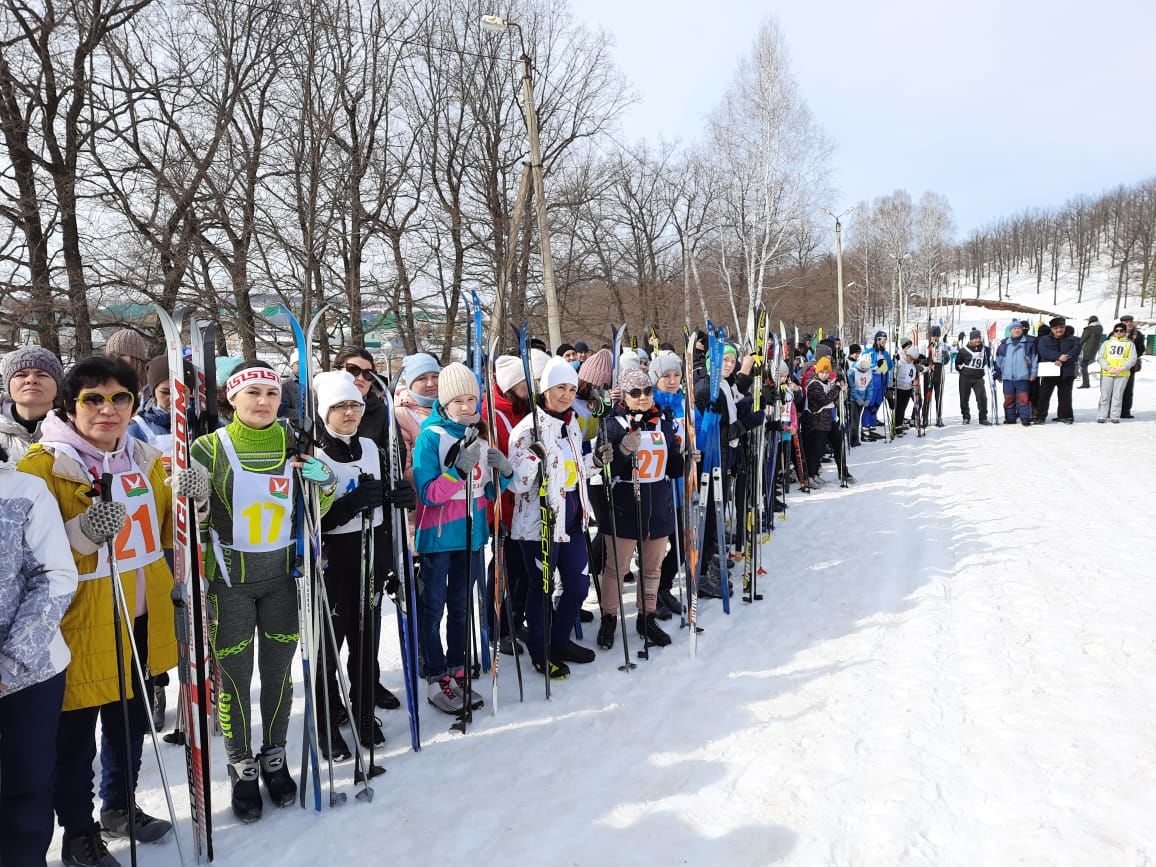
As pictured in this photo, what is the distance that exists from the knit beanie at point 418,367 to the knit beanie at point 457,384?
752 millimetres

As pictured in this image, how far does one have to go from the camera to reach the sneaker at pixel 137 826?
270cm

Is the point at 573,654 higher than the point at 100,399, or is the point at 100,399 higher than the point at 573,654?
the point at 100,399

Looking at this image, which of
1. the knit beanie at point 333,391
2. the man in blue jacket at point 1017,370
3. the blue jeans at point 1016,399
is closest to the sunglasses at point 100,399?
the knit beanie at point 333,391

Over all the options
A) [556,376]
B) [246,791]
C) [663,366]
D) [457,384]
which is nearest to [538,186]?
[663,366]

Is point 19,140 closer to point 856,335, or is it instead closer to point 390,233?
point 390,233

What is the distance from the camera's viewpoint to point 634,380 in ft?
14.2

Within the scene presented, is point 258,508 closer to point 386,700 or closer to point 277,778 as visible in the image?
point 277,778

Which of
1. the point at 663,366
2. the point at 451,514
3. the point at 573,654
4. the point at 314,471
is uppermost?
the point at 663,366

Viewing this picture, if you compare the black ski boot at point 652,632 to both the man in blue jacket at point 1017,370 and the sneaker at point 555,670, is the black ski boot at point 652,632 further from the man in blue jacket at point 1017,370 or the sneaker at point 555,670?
the man in blue jacket at point 1017,370

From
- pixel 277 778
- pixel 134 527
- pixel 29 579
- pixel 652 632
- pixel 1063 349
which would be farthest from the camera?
pixel 1063 349

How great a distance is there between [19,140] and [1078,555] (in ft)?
51.0

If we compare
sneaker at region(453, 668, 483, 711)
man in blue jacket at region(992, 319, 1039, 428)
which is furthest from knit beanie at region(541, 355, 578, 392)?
man in blue jacket at region(992, 319, 1039, 428)

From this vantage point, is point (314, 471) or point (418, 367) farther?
point (418, 367)

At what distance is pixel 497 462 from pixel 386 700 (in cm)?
158
